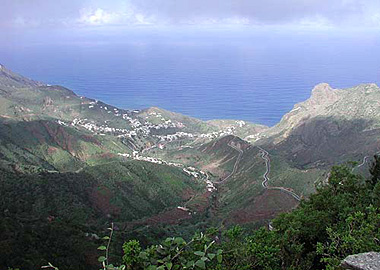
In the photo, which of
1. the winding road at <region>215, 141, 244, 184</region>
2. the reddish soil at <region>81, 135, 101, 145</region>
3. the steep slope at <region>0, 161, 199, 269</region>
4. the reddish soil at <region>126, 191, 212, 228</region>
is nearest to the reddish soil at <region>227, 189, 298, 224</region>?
the reddish soil at <region>126, 191, 212, 228</region>

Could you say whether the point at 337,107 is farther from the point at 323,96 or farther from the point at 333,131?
the point at 323,96

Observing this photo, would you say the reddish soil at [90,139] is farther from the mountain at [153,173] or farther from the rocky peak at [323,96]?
the rocky peak at [323,96]

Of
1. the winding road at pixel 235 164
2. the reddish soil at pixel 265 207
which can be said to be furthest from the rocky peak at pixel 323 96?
the reddish soil at pixel 265 207

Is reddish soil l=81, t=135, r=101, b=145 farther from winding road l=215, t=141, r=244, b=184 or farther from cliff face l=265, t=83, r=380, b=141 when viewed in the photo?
cliff face l=265, t=83, r=380, b=141

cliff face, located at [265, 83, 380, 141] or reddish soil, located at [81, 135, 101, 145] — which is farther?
cliff face, located at [265, 83, 380, 141]

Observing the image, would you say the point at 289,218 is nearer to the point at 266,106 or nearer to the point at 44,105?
the point at 44,105
